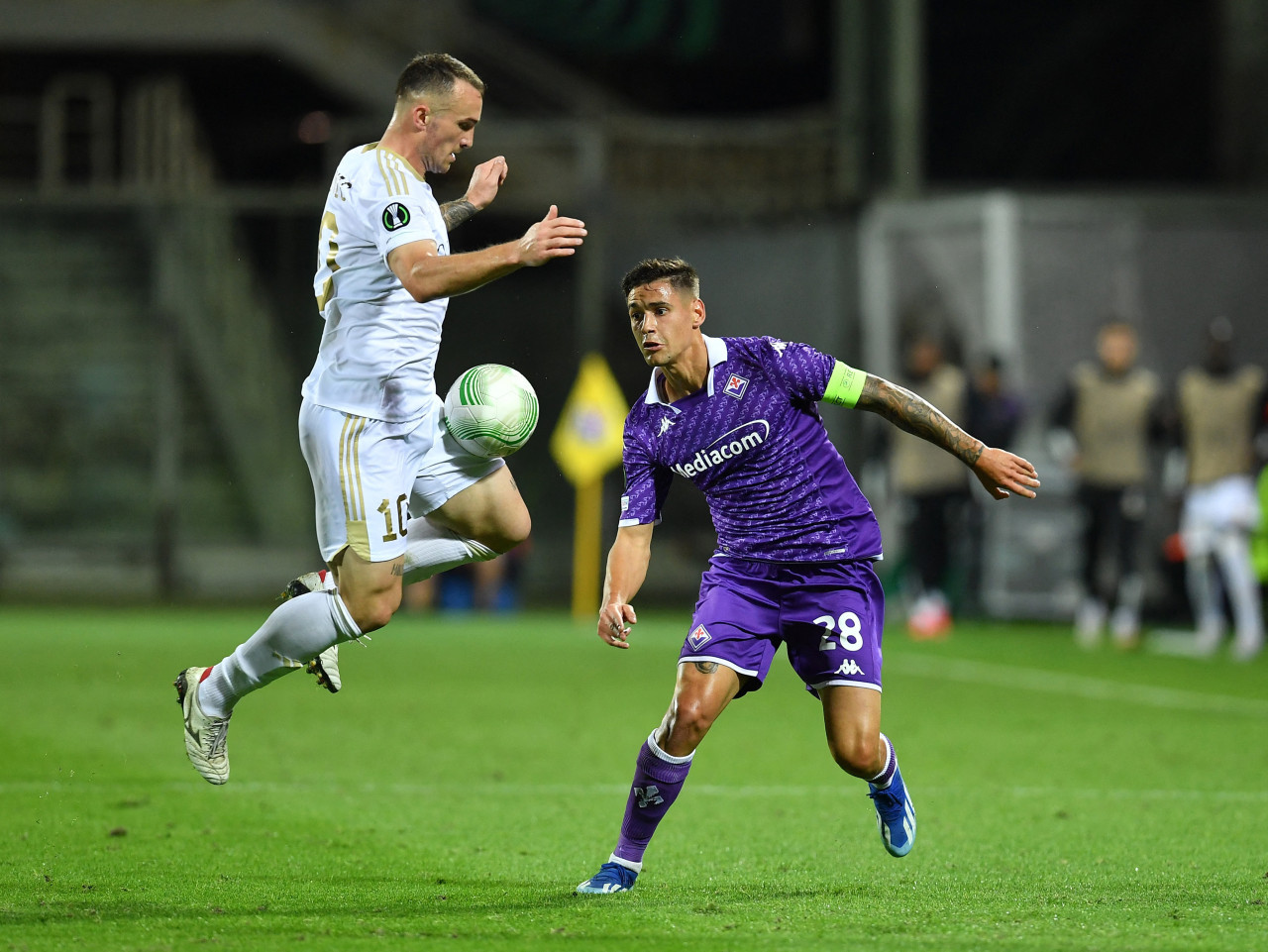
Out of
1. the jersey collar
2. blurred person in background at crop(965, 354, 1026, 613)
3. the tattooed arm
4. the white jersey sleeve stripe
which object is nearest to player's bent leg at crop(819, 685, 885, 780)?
the tattooed arm

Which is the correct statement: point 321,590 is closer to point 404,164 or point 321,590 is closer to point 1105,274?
point 404,164

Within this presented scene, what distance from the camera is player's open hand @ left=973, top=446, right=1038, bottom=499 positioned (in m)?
5.63

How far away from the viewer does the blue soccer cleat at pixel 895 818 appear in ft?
20.1

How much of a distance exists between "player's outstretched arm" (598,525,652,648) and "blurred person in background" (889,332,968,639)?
1049cm

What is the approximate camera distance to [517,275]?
22438 mm

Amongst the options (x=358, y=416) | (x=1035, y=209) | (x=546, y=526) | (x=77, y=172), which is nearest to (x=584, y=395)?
(x=546, y=526)

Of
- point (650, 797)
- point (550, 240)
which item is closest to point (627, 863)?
point (650, 797)

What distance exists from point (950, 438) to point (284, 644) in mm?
2160

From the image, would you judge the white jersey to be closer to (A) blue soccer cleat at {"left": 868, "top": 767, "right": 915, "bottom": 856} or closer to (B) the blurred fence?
(A) blue soccer cleat at {"left": 868, "top": 767, "right": 915, "bottom": 856}

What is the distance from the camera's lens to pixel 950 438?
568 cm

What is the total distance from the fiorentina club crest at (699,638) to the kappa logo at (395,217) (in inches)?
59.6

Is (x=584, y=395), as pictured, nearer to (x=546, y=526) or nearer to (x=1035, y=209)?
(x=546, y=526)

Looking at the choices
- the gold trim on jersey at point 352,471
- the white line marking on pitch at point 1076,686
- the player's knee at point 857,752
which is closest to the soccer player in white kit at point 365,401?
the gold trim on jersey at point 352,471

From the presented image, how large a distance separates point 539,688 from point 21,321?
12.1 m
